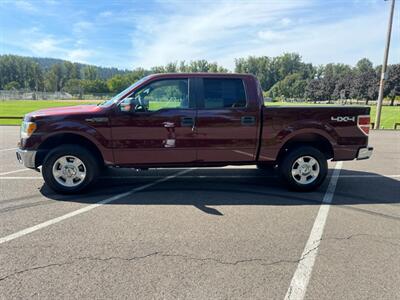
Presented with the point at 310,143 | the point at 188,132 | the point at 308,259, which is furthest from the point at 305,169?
the point at 308,259

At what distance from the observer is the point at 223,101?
540cm

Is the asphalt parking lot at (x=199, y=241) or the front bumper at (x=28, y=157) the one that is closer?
the asphalt parking lot at (x=199, y=241)

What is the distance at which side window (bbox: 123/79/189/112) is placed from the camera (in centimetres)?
528

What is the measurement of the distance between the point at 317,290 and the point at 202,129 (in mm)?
3137

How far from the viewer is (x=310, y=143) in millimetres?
5797

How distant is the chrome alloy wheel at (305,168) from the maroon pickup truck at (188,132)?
0.02 meters

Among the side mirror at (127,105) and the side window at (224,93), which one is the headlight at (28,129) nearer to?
the side mirror at (127,105)

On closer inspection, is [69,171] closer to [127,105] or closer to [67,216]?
[67,216]

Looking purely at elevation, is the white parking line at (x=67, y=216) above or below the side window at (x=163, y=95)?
below

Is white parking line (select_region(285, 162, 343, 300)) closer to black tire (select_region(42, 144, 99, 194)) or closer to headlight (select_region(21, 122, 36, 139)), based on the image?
black tire (select_region(42, 144, 99, 194))

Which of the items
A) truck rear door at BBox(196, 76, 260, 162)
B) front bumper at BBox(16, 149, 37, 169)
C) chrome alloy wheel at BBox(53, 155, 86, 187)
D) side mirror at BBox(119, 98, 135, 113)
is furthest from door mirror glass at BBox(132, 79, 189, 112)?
front bumper at BBox(16, 149, 37, 169)

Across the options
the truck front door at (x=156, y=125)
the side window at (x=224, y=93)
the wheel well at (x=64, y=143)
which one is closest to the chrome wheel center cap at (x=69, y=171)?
the wheel well at (x=64, y=143)

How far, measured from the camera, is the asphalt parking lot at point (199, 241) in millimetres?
A: 2824

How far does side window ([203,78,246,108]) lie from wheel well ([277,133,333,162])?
43.8 inches
